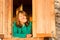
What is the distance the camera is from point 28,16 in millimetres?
2201

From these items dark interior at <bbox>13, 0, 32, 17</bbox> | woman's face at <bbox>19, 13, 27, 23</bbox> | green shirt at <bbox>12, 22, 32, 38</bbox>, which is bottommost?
green shirt at <bbox>12, 22, 32, 38</bbox>

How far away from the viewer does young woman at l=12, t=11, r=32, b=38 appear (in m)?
2.17

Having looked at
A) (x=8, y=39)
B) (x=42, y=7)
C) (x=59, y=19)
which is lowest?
(x=8, y=39)

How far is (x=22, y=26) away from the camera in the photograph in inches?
86.5

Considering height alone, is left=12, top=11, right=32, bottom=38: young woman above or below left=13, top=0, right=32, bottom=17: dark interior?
below

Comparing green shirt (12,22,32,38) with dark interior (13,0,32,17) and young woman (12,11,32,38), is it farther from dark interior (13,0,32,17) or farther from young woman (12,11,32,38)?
dark interior (13,0,32,17)

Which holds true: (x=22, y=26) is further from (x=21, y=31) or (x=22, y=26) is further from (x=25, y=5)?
(x=25, y=5)

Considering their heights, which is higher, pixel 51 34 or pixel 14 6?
pixel 14 6

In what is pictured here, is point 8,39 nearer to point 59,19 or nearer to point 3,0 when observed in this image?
point 3,0

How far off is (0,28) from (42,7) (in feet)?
1.66

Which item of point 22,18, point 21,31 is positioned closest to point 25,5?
point 22,18

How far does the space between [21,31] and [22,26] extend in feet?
0.19

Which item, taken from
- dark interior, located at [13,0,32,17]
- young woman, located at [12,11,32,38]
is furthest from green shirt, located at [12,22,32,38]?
dark interior, located at [13,0,32,17]

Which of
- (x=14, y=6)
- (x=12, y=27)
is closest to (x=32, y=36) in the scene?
(x=12, y=27)
